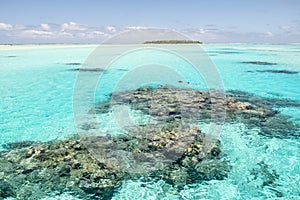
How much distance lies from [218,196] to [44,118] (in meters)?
9.51

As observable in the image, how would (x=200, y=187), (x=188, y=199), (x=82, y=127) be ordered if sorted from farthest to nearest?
(x=82, y=127) < (x=200, y=187) < (x=188, y=199)

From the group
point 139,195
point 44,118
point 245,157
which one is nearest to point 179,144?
point 245,157

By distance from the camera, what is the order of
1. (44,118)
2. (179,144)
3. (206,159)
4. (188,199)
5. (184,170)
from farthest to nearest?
(44,118) < (179,144) < (206,159) < (184,170) < (188,199)

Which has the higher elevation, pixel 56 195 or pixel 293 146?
pixel 293 146

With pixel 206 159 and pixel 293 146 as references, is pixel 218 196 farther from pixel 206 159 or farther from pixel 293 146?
pixel 293 146

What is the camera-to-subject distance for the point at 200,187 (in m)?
7.13

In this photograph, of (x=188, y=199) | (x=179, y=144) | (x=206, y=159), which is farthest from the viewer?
(x=179, y=144)

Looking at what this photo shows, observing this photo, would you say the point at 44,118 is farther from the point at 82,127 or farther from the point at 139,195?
the point at 139,195

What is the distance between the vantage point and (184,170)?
7.75m

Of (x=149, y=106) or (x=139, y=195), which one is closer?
(x=139, y=195)

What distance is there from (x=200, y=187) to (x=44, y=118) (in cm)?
901

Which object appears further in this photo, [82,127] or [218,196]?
[82,127]

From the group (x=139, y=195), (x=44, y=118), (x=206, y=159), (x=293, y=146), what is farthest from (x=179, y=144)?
(x=44, y=118)

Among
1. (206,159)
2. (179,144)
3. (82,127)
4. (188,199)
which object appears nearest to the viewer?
(188,199)
